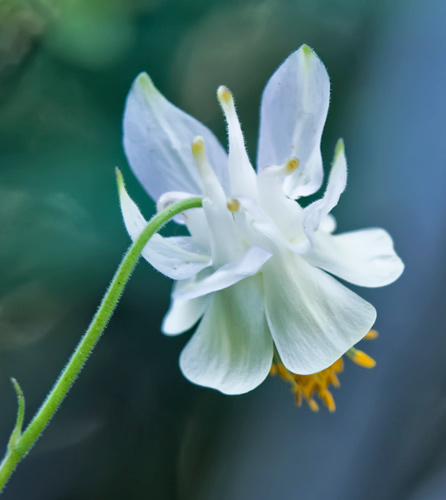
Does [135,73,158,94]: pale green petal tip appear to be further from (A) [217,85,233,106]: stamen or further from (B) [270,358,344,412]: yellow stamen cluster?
(B) [270,358,344,412]: yellow stamen cluster

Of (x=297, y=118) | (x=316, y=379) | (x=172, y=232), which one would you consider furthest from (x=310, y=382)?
(x=172, y=232)

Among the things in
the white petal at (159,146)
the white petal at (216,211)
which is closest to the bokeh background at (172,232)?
the white petal at (159,146)

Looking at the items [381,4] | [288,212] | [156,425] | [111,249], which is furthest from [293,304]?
[381,4]

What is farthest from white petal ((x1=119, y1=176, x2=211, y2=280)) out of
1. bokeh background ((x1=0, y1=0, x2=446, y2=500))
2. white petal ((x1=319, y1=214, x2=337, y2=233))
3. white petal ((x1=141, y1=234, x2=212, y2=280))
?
bokeh background ((x1=0, y1=0, x2=446, y2=500))

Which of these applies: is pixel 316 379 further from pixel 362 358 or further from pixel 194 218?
pixel 194 218

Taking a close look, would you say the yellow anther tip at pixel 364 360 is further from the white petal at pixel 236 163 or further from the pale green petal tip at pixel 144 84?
the pale green petal tip at pixel 144 84

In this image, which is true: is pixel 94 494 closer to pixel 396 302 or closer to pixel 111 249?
pixel 111 249
